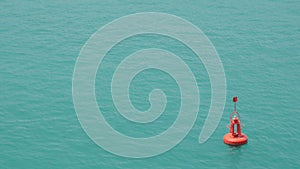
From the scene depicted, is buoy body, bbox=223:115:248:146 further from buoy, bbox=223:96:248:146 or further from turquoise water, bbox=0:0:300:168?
turquoise water, bbox=0:0:300:168

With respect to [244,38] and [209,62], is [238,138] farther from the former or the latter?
[244,38]

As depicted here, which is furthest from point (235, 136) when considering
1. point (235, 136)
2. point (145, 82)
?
point (145, 82)

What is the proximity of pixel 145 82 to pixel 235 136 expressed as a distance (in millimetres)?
22933

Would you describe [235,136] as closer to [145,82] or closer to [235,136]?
[235,136]

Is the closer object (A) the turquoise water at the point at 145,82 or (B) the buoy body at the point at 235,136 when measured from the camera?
(A) the turquoise water at the point at 145,82

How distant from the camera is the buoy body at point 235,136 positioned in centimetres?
7969

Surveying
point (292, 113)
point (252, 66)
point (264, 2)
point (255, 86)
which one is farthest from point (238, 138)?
point (264, 2)

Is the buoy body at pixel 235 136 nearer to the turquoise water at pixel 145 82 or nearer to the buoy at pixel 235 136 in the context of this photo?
the buoy at pixel 235 136

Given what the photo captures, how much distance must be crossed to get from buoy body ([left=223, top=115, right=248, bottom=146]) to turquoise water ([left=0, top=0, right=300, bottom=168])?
1173 mm

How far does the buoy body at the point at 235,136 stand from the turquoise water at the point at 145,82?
46.2 inches

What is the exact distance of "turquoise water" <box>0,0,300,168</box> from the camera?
256ft

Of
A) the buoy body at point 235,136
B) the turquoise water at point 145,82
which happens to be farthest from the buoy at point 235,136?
the turquoise water at point 145,82

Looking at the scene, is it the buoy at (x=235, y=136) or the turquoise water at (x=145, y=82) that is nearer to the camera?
the turquoise water at (x=145, y=82)

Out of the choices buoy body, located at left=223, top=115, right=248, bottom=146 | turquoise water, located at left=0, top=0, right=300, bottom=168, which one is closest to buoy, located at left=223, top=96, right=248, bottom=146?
buoy body, located at left=223, top=115, right=248, bottom=146
